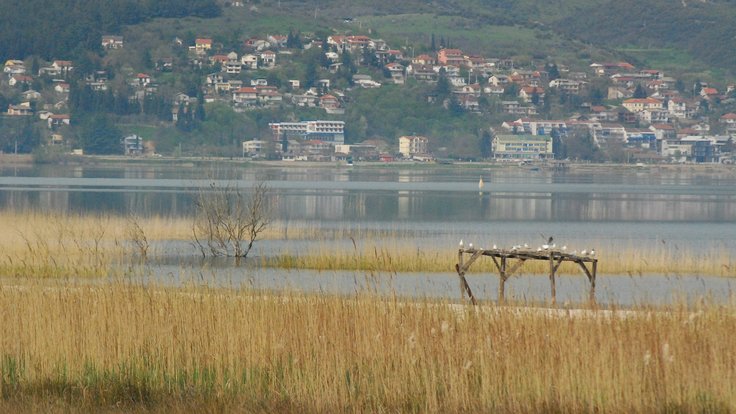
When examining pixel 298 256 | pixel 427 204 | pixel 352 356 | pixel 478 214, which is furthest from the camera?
pixel 427 204

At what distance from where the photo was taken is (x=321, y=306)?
643 inches

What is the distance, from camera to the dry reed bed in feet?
45.8

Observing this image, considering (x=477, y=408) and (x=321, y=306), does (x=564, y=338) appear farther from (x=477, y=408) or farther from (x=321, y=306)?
(x=321, y=306)

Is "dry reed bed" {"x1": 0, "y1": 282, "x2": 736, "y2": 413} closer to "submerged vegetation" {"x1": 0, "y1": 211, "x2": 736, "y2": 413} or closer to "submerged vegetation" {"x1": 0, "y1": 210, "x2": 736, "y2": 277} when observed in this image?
"submerged vegetation" {"x1": 0, "y1": 211, "x2": 736, "y2": 413}

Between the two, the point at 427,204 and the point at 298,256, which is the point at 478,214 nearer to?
the point at 427,204

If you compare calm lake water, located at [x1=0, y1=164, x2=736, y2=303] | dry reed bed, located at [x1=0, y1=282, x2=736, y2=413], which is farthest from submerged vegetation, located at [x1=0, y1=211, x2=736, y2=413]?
calm lake water, located at [x1=0, y1=164, x2=736, y2=303]

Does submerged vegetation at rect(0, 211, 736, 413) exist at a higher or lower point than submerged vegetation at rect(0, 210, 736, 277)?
higher

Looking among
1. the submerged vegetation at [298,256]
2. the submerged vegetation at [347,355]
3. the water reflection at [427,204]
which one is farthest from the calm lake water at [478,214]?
the submerged vegetation at [347,355]

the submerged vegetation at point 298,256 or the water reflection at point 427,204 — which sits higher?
the submerged vegetation at point 298,256

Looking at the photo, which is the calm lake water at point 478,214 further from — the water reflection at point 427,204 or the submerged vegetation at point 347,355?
the submerged vegetation at point 347,355

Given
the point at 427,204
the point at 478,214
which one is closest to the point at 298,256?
the point at 478,214

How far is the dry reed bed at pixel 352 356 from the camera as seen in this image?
13961 millimetres

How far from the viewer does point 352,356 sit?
1520 centimetres

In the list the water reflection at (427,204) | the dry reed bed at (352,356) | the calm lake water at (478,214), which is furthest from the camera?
the water reflection at (427,204)
